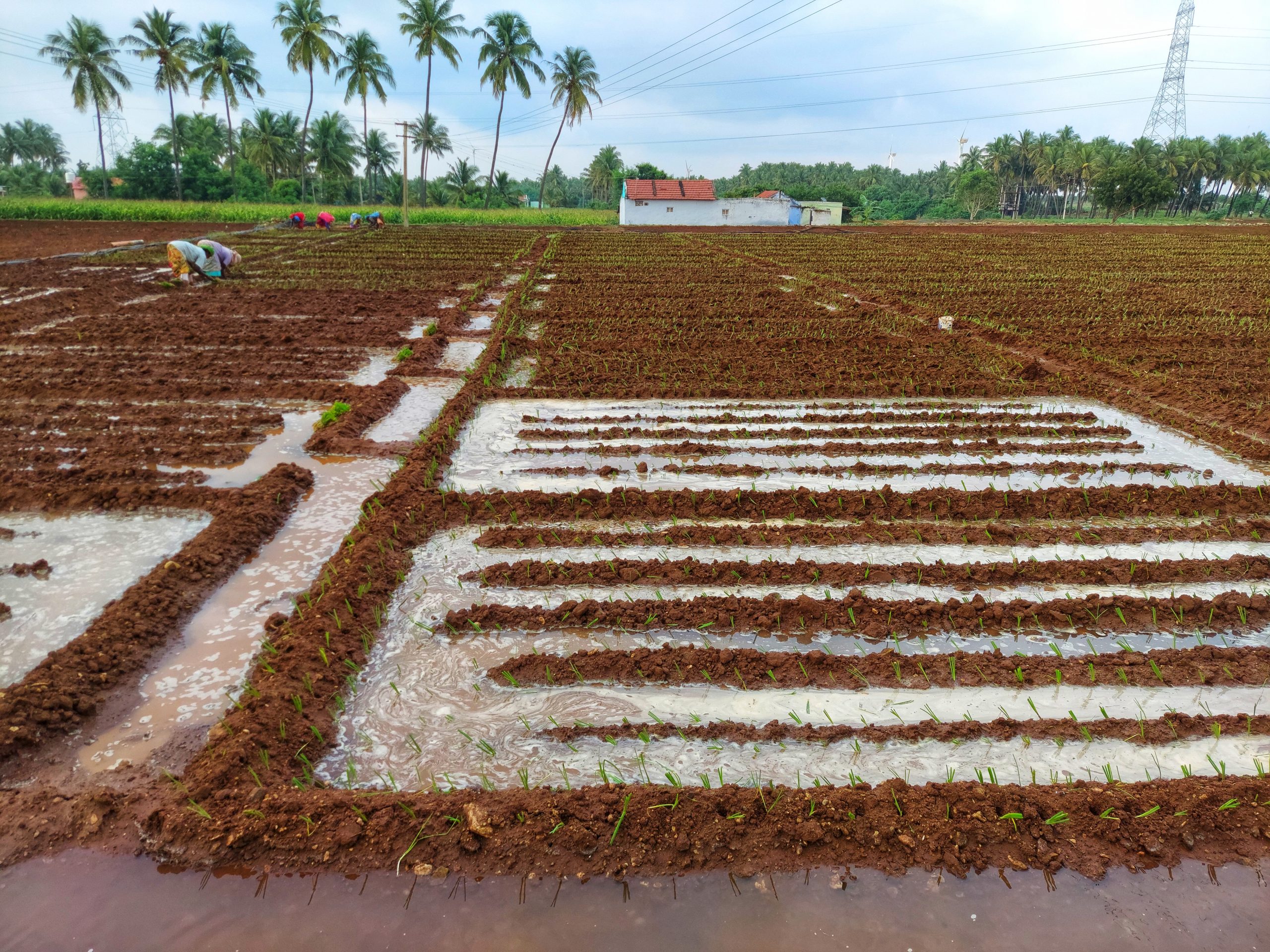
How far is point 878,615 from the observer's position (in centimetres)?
388

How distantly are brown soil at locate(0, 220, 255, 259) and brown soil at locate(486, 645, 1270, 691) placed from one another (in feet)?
59.9

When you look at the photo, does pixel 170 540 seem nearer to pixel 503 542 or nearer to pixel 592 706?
pixel 503 542

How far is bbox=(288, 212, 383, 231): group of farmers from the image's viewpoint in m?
30.4

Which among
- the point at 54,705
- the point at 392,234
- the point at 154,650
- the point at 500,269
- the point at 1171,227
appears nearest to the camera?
the point at 54,705

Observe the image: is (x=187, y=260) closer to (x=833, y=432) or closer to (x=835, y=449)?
(x=833, y=432)

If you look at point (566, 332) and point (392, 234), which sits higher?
point (392, 234)

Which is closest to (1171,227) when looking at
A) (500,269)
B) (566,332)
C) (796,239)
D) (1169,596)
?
(796,239)

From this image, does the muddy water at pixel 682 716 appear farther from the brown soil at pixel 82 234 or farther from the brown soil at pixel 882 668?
the brown soil at pixel 82 234

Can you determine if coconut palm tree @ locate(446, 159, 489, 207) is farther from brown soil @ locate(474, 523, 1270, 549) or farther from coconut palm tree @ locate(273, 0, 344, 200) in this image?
brown soil @ locate(474, 523, 1270, 549)

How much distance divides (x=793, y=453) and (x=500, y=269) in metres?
14.0

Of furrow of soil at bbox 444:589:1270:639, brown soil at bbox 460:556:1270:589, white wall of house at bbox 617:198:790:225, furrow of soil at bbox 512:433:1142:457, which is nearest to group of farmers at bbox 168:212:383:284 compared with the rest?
furrow of soil at bbox 512:433:1142:457

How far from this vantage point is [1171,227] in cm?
4003

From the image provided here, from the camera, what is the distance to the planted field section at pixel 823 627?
3.01 meters

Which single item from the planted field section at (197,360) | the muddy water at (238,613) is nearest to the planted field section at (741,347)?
the planted field section at (197,360)
